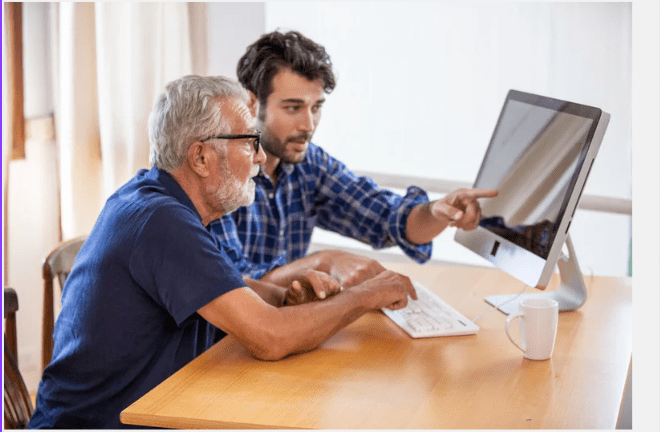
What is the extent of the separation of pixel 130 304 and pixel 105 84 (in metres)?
1.65

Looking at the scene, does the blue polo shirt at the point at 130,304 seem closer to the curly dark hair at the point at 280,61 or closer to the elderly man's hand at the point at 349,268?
the elderly man's hand at the point at 349,268

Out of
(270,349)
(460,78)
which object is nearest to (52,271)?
(270,349)

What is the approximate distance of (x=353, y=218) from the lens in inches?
86.5

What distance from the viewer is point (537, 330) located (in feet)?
4.65

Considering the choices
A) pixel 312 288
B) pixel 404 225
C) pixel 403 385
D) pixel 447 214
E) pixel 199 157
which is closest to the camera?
pixel 403 385

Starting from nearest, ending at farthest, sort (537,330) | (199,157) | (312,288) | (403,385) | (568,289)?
(403,385), (537,330), (199,157), (312,288), (568,289)

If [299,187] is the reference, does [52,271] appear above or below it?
below

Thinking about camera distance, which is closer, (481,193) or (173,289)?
(173,289)

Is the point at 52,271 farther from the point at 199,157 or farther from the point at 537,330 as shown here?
the point at 537,330

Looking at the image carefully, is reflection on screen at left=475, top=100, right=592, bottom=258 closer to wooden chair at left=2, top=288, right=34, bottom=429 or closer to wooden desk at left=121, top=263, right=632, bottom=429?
wooden desk at left=121, top=263, right=632, bottom=429

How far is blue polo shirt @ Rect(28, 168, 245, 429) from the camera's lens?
4.44 feet

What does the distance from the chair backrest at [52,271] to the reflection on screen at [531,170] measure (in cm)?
104

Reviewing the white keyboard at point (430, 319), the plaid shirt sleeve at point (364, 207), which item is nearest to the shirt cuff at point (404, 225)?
the plaid shirt sleeve at point (364, 207)

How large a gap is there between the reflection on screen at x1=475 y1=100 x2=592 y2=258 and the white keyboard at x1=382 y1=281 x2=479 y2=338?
213mm
